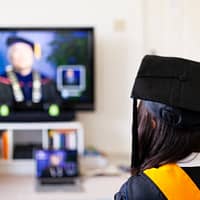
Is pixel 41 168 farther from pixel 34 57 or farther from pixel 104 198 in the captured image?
pixel 34 57

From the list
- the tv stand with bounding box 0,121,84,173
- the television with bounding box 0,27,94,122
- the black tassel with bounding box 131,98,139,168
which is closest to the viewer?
the black tassel with bounding box 131,98,139,168

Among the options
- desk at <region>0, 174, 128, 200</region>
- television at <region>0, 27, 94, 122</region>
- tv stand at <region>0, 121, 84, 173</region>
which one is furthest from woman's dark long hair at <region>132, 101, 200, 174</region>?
television at <region>0, 27, 94, 122</region>

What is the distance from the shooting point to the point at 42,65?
3.42 metres

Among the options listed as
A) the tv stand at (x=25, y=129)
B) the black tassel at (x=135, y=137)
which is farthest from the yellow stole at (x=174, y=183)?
the tv stand at (x=25, y=129)

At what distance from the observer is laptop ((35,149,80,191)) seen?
2.95m

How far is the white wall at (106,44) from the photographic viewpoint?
3508mm

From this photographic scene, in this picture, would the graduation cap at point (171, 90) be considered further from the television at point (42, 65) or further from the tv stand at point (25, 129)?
the television at point (42, 65)

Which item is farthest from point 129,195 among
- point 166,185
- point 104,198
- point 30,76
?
point 30,76

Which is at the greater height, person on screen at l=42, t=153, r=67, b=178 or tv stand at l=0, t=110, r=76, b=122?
tv stand at l=0, t=110, r=76, b=122

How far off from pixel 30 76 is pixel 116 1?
0.92 meters

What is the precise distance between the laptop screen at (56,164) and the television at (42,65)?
450 mm

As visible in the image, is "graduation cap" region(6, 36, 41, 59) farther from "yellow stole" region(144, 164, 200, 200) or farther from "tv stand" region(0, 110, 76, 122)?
"yellow stole" region(144, 164, 200, 200)

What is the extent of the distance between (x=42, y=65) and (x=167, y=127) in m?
2.29

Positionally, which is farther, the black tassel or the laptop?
the laptop
